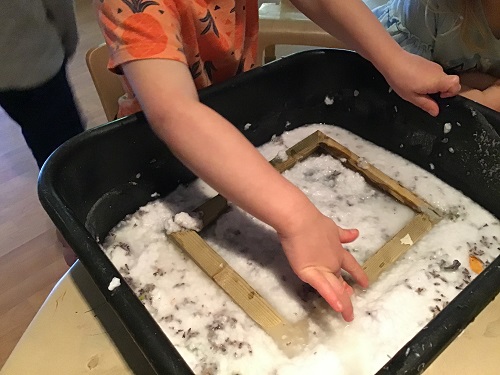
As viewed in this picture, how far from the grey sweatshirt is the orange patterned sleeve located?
0.24 meters

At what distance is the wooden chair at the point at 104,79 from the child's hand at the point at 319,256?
0.39 meters

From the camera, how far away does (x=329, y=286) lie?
42cm


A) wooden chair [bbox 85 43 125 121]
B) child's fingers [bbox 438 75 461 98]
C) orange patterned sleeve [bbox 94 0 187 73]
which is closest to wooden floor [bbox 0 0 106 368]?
wooden chair [bbox 85 43 125 121]

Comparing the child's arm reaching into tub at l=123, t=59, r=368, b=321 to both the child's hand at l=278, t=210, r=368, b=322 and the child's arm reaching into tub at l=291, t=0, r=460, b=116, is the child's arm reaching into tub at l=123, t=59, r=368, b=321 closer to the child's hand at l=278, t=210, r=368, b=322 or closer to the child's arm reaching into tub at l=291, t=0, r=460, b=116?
the child's hand at l=278, t=210, r=368, b=322

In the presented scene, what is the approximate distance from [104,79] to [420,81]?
0.40 meters

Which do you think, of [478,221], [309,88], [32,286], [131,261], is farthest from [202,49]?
[32,286]

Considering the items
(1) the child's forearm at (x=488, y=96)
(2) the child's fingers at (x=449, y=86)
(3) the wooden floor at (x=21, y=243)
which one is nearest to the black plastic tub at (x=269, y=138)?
(2) the child's fingers at (x=449, y=86)

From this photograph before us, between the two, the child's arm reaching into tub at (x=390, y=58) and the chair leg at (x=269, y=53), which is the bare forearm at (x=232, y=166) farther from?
the chair leg at (x=269, y=53)

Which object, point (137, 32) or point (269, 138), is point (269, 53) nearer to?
point (269, 138)

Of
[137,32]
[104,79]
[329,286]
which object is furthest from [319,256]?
[104,79]

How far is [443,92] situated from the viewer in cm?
60

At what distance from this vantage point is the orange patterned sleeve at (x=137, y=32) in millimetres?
464

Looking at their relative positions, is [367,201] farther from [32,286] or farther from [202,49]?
[32,286]

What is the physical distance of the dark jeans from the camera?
2.44ft
